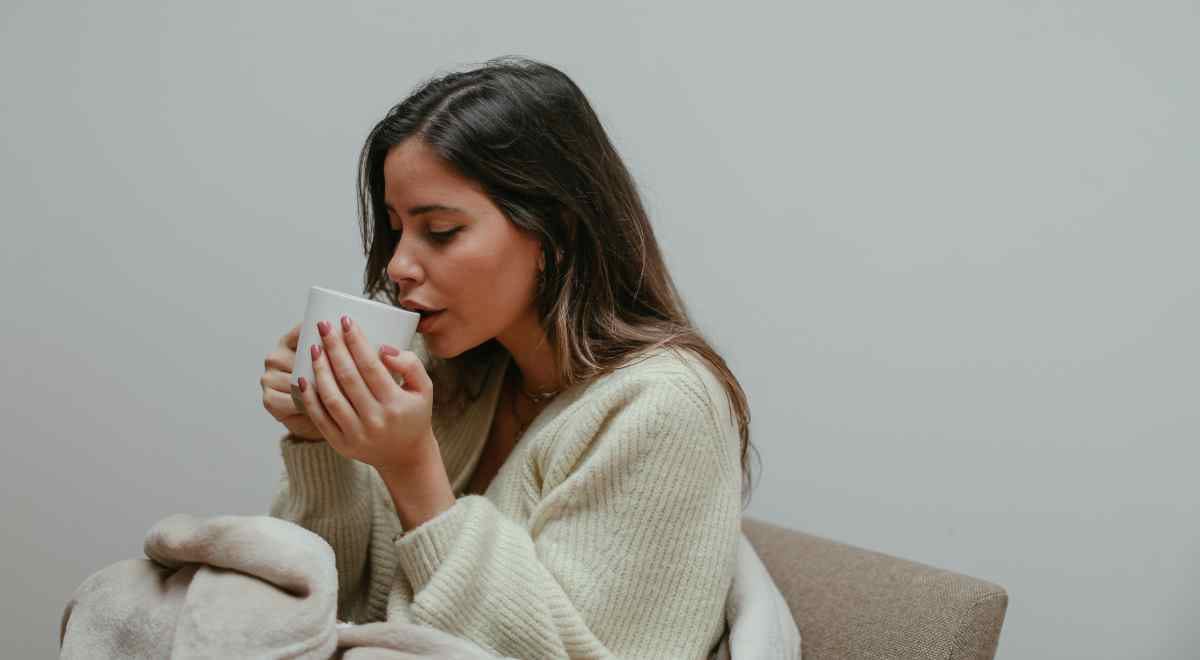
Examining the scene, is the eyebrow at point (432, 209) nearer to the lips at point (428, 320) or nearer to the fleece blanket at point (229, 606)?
the lips at point (428, 320)

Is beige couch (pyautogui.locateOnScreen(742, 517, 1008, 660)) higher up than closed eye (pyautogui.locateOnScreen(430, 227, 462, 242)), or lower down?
lower down

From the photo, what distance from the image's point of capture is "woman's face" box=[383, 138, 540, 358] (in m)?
0.99

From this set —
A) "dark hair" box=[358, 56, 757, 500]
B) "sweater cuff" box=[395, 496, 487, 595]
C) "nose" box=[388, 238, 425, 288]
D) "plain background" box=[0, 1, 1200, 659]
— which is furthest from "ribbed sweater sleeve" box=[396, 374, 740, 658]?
"plain background" box=[0, 1, 1200, 659]

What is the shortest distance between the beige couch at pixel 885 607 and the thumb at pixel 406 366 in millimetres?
491

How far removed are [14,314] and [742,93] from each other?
1182 mm

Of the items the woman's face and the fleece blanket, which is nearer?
the fleece blanket

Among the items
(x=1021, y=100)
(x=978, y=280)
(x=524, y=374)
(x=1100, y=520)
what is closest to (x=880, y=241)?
(x=978, y=280)

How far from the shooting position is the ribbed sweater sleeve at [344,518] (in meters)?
1.08

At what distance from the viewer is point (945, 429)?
1421 mm

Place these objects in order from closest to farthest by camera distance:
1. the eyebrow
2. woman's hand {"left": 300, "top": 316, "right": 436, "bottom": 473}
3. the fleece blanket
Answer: the fleece blanket < woman's hand {"left": 300, "top": 316, "right": 436, "bottom": 473} < the eyebrow

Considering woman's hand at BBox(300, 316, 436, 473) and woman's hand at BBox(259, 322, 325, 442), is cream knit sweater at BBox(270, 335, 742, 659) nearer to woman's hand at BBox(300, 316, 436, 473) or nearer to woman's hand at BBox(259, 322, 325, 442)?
woman's hand at BBox(300, 316, 436, 473)

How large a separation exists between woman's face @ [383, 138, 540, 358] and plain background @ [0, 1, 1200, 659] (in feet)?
1.97

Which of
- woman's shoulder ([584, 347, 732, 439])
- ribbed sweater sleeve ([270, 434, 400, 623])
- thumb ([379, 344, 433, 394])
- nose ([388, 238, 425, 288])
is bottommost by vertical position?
ribbed sweater sleeve ([270, 434, 400, 623])

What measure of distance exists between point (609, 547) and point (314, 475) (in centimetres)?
36
